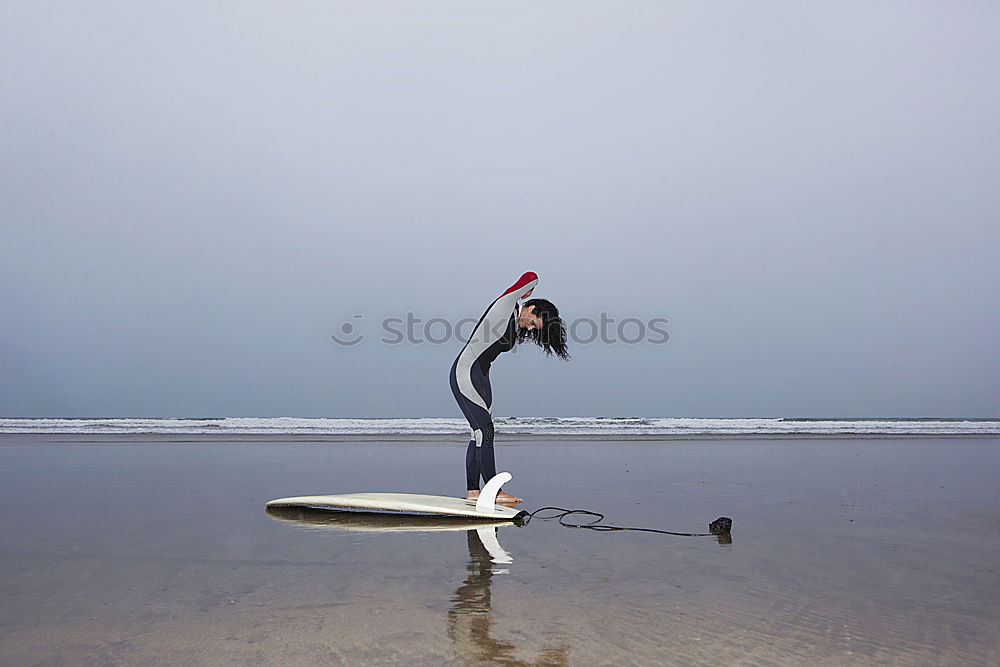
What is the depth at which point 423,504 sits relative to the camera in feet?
15.0

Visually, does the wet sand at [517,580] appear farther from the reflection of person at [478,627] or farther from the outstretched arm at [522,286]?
the outstretched arm at [522,286]

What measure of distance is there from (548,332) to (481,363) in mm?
661

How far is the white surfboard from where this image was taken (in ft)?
14.5

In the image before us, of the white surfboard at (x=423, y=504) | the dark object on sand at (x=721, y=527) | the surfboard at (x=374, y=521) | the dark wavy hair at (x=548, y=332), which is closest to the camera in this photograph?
the dark object on sand at (x=721, y=527)

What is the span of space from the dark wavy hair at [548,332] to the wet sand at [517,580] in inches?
47.8

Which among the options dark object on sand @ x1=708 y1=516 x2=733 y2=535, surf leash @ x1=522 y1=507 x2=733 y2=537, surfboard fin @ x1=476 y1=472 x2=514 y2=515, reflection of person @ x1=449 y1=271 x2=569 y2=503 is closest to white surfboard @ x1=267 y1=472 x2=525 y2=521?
surfboard fin @ x1=476 y1=472 x2=514 y2=515

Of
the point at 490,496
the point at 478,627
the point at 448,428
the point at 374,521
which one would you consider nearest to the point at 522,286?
the point at 490,496

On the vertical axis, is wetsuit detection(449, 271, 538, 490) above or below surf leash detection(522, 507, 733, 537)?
above

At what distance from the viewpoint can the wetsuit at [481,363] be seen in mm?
5371

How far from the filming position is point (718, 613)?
7.98ft

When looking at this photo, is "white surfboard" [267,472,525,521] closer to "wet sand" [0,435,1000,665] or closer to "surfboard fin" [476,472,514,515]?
"surfboard fin" [476,472,514,515]

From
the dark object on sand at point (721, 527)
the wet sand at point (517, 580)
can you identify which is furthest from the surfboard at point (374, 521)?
the dark object on sand at point (721, 527)

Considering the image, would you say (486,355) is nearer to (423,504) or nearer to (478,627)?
(423,504)

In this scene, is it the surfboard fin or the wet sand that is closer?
the wet sand
